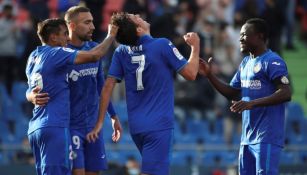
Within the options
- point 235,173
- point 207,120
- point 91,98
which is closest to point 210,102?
point 207,120

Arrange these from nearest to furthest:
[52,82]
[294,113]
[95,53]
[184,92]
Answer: [95,53], [52,82], [184,92], [294,113]

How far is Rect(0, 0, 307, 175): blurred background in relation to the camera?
1814 cm

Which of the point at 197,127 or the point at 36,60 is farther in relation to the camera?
the point at 197,127

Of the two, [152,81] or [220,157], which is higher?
[152,81]

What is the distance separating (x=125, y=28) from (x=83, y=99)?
1104 mm

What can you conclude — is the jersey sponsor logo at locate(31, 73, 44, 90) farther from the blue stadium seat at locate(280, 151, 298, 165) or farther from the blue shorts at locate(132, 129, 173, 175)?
the blue stadium seat at locate(280, 151, 298, 165)

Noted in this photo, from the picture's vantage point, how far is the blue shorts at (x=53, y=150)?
1110 cm

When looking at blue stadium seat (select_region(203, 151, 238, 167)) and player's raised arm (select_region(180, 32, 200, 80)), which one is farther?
blue stadium seat (select_region(203, 151, 238, 167))

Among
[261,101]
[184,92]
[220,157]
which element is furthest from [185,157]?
[261,101]

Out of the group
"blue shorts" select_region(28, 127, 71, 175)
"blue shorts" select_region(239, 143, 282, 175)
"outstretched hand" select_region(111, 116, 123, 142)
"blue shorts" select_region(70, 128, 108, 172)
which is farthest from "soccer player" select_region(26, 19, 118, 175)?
"blue shorts" select_region(239, 143, 282, 175)

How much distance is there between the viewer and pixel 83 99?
1170cm

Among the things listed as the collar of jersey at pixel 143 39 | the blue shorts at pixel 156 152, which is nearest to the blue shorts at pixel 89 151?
the blue shorts at pixel 156 152

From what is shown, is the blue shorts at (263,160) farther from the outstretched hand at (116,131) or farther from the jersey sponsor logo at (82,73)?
the jersey sponsor logo at (82,73)

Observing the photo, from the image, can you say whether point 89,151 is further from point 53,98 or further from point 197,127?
point 197,127
